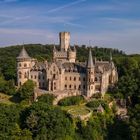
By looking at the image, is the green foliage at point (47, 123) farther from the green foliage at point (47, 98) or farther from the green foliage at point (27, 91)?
the green foliage at point (27, 91)

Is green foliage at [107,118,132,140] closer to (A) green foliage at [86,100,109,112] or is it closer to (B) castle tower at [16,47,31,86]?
(A) green foliage at [86,100,109,112]

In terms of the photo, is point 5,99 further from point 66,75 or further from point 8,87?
point 66,75

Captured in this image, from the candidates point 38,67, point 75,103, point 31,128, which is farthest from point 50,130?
point 38,67

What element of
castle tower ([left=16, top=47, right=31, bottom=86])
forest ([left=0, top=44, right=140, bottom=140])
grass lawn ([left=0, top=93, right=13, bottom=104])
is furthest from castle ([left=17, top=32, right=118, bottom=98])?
grass lawn ([left=0, top=93, right=13, bottom=104])

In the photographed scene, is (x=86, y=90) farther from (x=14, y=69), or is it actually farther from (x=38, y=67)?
(x=14, y=69)

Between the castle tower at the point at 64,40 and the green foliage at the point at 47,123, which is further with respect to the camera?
the castle tower at the point at 64,40

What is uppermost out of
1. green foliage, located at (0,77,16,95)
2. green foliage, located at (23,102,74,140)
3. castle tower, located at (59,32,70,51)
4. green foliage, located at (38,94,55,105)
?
castle tower, located at (59,32,70,51)

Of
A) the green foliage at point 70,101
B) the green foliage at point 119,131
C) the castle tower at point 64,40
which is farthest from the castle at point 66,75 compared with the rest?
the castle tower at point 64,40

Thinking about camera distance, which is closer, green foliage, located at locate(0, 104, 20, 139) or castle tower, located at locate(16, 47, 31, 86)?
green foliage, located at locate(0, 104, 20, 139)

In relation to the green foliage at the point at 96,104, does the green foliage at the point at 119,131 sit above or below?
below
